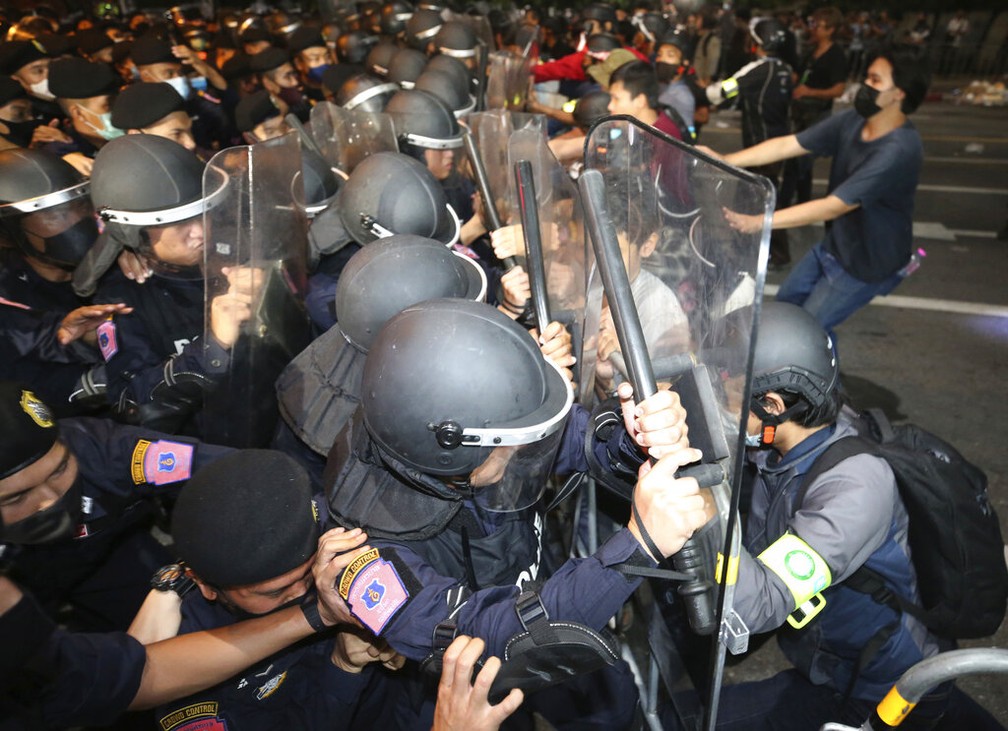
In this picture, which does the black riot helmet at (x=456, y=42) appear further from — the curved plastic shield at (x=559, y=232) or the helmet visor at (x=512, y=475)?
the helmet visor at (x=512, y=475)

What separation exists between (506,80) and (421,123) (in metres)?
2.06

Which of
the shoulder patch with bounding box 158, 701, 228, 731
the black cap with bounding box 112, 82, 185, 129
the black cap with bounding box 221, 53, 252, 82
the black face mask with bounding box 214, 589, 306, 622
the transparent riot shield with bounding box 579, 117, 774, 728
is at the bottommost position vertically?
the black cap with bounding box 221, 53, 252, 82

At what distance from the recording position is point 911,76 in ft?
11.7

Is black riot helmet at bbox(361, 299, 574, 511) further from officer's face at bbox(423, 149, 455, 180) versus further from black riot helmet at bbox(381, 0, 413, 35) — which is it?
black riot helmet at bbox(381, 0, 413, 35)

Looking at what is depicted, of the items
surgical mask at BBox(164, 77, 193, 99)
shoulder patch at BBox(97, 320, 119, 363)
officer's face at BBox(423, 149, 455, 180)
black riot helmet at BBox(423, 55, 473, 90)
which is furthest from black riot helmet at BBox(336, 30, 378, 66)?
shoulder patch at BBox(97, 320, 119, 363)

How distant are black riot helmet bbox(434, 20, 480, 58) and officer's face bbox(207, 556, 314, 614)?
5.43 m

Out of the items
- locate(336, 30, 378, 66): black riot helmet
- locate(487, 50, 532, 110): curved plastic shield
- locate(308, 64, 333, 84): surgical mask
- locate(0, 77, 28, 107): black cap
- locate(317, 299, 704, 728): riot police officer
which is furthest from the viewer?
locate(336, 30, 378, 66): black riot helmet

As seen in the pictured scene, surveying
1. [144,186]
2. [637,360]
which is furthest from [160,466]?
[637,360]

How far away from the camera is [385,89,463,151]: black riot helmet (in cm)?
385

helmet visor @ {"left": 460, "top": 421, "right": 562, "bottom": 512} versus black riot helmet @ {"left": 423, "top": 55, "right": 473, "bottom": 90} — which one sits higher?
helmet visor @ {"left": 460, "top": 421, "right": 562, "bottom": 512}

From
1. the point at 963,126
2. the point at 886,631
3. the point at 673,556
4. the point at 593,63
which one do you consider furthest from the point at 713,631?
the point at 963,126

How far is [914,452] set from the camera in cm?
181

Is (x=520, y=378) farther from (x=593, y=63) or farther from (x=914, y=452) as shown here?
(x=593, y=63)

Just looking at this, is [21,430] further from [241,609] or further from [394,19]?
[394,19]
